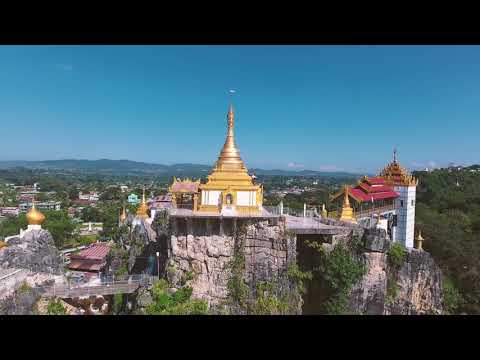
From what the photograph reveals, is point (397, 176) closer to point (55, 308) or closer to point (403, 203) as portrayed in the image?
point (403, 203)

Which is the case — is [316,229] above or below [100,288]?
above

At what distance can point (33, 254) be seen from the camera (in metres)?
10.0

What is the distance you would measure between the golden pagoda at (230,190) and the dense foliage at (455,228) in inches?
371

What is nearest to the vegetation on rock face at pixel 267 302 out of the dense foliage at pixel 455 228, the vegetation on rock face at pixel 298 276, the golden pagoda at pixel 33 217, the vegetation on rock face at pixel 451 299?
the vegetation on rock face at pixel 298 276

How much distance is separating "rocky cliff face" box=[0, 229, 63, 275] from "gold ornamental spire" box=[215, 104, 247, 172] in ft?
18.7

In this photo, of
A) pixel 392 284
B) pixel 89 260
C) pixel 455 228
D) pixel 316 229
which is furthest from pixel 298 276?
pixel 89 260

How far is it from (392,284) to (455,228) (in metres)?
12.1

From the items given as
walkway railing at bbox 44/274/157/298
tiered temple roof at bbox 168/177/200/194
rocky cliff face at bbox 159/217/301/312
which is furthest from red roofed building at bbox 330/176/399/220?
walkway railing at bbox 44/274/157/298

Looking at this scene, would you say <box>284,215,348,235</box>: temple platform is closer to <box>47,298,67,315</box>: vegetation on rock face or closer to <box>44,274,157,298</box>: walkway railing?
<box>44,274,157,298</box>: walkway railing

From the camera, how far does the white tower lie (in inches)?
646
